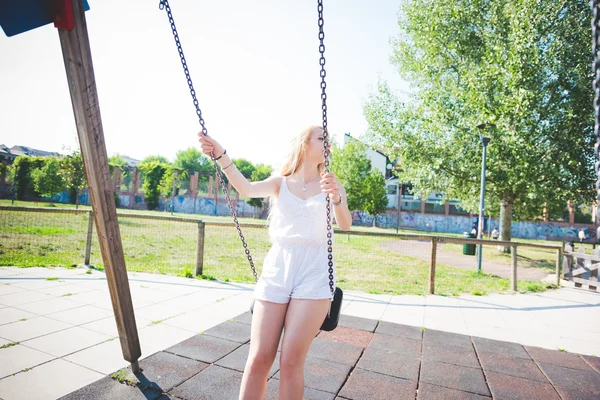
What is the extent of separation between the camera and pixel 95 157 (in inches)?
97.9

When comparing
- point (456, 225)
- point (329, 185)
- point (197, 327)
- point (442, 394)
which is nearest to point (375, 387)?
point (442, 394)

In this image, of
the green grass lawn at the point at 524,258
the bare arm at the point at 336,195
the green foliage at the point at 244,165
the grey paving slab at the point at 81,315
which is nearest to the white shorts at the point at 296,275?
the bare arm at the point at 336,195

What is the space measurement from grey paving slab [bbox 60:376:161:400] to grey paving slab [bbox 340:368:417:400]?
142 cm

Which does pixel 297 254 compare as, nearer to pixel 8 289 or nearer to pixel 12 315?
pixel 12 315

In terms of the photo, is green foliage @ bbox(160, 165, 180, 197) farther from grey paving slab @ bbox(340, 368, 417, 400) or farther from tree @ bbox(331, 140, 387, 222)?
grey paving slab @ bbox(340, 368, 417, 400)

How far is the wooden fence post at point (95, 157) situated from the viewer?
2350mm

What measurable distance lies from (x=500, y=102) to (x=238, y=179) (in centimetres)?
1418

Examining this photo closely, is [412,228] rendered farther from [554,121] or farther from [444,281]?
[444,281]

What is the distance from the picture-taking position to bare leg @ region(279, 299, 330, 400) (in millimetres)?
1798

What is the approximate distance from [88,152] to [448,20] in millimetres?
16699

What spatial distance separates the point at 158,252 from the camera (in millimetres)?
9945

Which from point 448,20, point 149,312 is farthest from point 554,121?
point 149,312

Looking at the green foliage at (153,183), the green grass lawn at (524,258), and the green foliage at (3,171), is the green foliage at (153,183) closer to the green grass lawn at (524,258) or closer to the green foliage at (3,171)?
the green foliage at (3,171)

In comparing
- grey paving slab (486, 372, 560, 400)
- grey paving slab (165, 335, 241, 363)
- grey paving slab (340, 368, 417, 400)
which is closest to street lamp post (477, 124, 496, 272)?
grey paving slab (486, 372, 560, 400)
